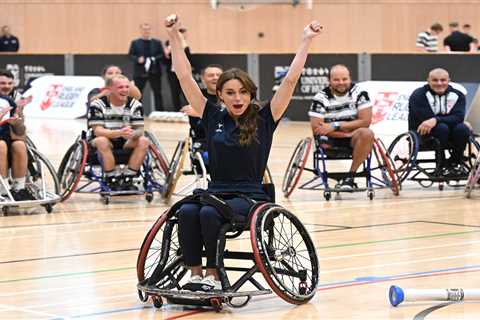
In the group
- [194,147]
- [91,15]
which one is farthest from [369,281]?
[91,15]

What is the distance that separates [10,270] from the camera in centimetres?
754

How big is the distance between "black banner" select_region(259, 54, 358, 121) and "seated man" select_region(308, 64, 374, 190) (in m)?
9.21

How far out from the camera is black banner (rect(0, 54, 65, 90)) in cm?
2528

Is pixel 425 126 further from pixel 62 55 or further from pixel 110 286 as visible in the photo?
pixel 62 55

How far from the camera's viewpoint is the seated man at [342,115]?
11.3 m

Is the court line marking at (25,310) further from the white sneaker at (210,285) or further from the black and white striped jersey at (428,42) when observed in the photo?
the black and white striped jersey at (428,42)

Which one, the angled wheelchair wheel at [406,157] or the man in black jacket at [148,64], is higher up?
the man in black jacket at [148,64]

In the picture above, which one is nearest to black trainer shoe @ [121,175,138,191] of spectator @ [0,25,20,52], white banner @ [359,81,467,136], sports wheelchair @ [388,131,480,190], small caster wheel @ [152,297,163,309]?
sports wheelchair @ [388,131,480,190]

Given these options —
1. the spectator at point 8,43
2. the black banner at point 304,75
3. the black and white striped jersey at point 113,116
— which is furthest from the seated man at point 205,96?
the spectator at point 8,43

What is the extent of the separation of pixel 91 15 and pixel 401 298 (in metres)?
25.0

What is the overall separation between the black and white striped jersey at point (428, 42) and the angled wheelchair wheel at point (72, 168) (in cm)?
1503

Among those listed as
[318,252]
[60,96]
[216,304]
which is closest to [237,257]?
[216,304]

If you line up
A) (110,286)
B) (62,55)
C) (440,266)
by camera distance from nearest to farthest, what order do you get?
(110,286), (440,266), (62,55)

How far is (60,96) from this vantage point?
958 inches
